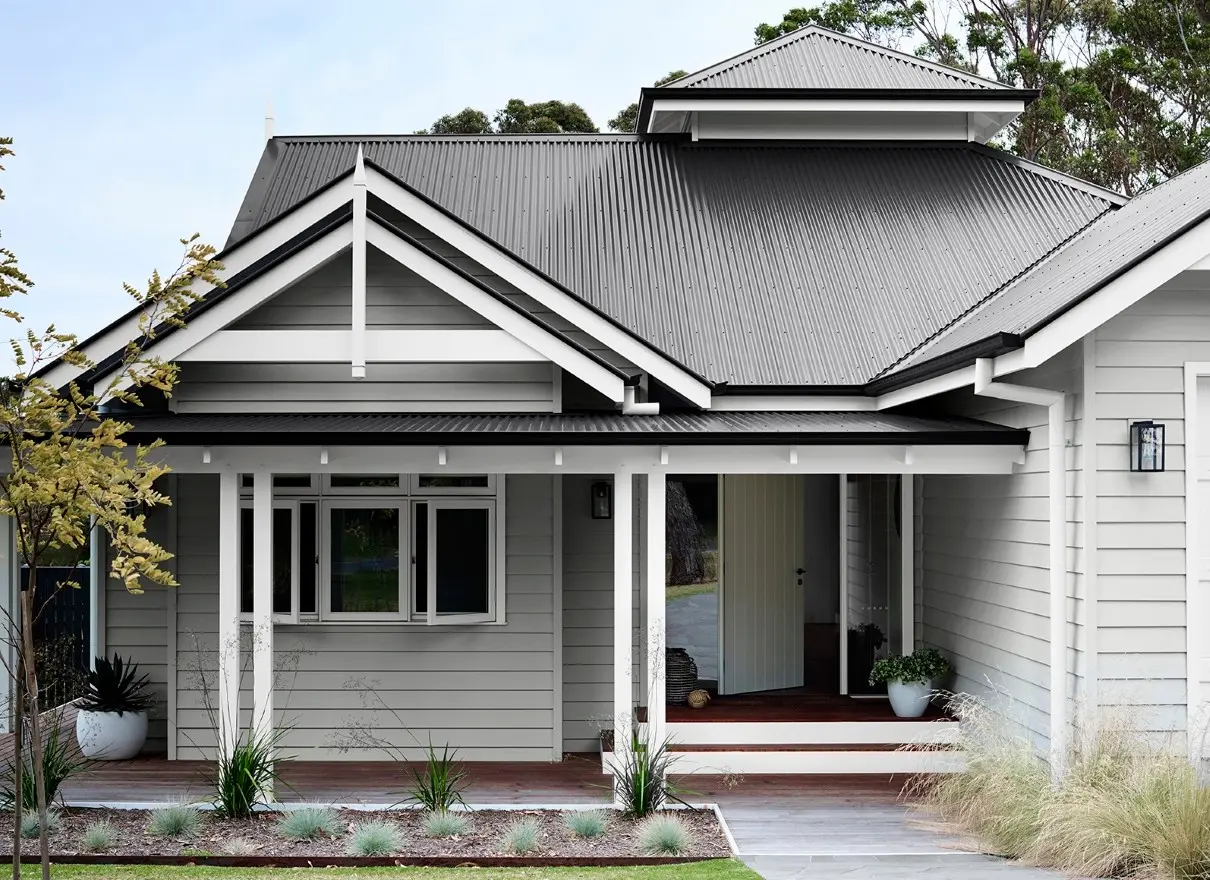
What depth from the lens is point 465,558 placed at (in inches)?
368

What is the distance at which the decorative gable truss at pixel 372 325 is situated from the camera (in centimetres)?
829

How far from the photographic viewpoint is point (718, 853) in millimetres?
6699

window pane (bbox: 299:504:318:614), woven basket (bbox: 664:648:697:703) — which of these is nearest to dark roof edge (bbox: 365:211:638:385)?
window pane (bbox: 299:504:318:614)

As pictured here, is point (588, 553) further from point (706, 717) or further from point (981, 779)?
point (981, 779)

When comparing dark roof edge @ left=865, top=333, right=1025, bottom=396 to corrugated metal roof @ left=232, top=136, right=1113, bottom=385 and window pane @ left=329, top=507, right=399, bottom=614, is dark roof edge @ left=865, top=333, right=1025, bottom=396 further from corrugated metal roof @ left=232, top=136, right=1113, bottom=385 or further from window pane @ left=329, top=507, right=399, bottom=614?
window pane @ left=329, top=507, right=399, bottom=614

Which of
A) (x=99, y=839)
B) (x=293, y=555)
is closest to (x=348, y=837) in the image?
(x=99, y=839)

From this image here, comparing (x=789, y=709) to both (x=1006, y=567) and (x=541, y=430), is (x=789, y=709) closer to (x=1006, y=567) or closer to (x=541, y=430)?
(x=1006, y=567)

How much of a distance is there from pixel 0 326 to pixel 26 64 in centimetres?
1790

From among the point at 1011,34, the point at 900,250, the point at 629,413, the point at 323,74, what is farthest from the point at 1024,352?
the point at 323,74

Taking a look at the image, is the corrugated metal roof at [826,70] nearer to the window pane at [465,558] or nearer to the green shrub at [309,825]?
the window pane at [465,558]

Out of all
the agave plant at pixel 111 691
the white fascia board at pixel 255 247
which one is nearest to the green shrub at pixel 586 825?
the agave plant at pixel 111 691

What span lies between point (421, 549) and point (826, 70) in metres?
7.51

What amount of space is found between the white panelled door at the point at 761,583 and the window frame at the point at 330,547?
2.89 metres

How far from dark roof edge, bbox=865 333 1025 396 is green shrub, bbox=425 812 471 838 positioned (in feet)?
14.0
